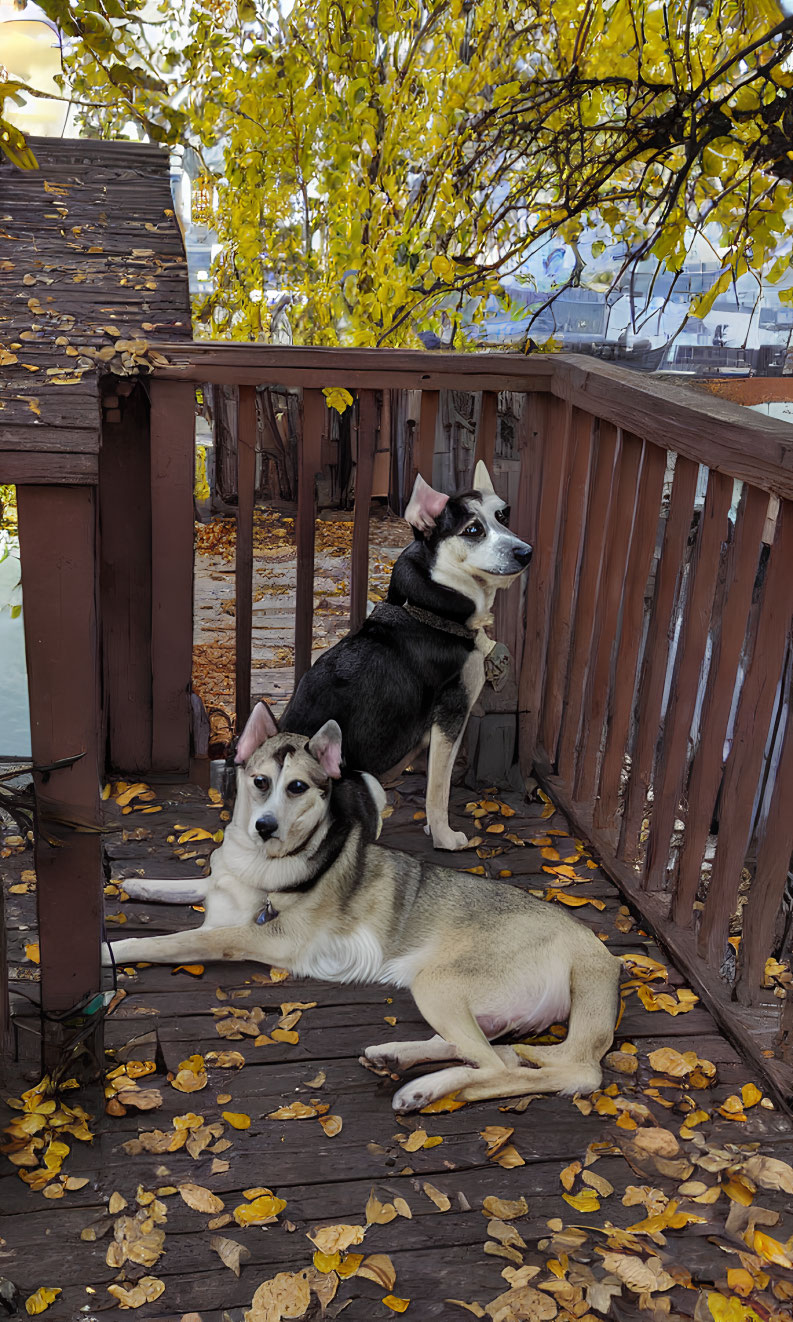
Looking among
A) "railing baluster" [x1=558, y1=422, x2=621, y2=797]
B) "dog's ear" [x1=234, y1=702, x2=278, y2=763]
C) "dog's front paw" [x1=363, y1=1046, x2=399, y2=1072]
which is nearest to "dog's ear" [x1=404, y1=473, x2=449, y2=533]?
"railing baluster" [x1=558, y1=422, x2=621, y2=797]

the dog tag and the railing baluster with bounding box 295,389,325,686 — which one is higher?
the railing baluster with bounding box 295,389,325,686

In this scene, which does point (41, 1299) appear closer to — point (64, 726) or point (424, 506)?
point (64, 726)

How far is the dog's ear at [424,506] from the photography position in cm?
389

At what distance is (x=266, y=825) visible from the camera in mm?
3094

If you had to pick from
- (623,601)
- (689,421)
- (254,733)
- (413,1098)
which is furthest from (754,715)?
(254,733)

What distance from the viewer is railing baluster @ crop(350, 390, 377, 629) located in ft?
14.1

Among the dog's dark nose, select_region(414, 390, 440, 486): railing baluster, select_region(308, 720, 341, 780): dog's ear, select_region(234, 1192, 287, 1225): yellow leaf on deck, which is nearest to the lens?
select_region(234, 1192, 287, 1225): yellow leaf on deck

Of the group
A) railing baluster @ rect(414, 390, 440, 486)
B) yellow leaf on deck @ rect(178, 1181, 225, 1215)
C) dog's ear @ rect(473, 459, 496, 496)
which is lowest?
yellow leaf on deck @ rect(178, 1181, 225, 1215)

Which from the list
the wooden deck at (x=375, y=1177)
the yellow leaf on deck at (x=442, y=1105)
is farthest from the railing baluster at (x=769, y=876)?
the yellow leaf on deck at (x=442, y=1105)

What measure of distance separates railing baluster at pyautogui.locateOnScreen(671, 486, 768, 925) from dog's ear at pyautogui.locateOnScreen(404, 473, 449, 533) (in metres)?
1.15

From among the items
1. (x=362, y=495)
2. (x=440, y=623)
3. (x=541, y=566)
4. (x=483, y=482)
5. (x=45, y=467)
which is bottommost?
(x=440, y=623)

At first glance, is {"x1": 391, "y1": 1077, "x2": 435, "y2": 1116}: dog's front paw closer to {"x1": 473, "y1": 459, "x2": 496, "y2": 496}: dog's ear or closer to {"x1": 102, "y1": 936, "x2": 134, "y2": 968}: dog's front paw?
{"x1": 102, "y1": 936, "x2": 134, "y2": 968}: dog's front paw

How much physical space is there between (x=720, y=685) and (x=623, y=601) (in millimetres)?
759

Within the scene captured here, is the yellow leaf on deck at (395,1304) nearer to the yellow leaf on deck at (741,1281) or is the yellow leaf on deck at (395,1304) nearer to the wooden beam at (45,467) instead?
the yellow leaf on deck at (741,1281)
